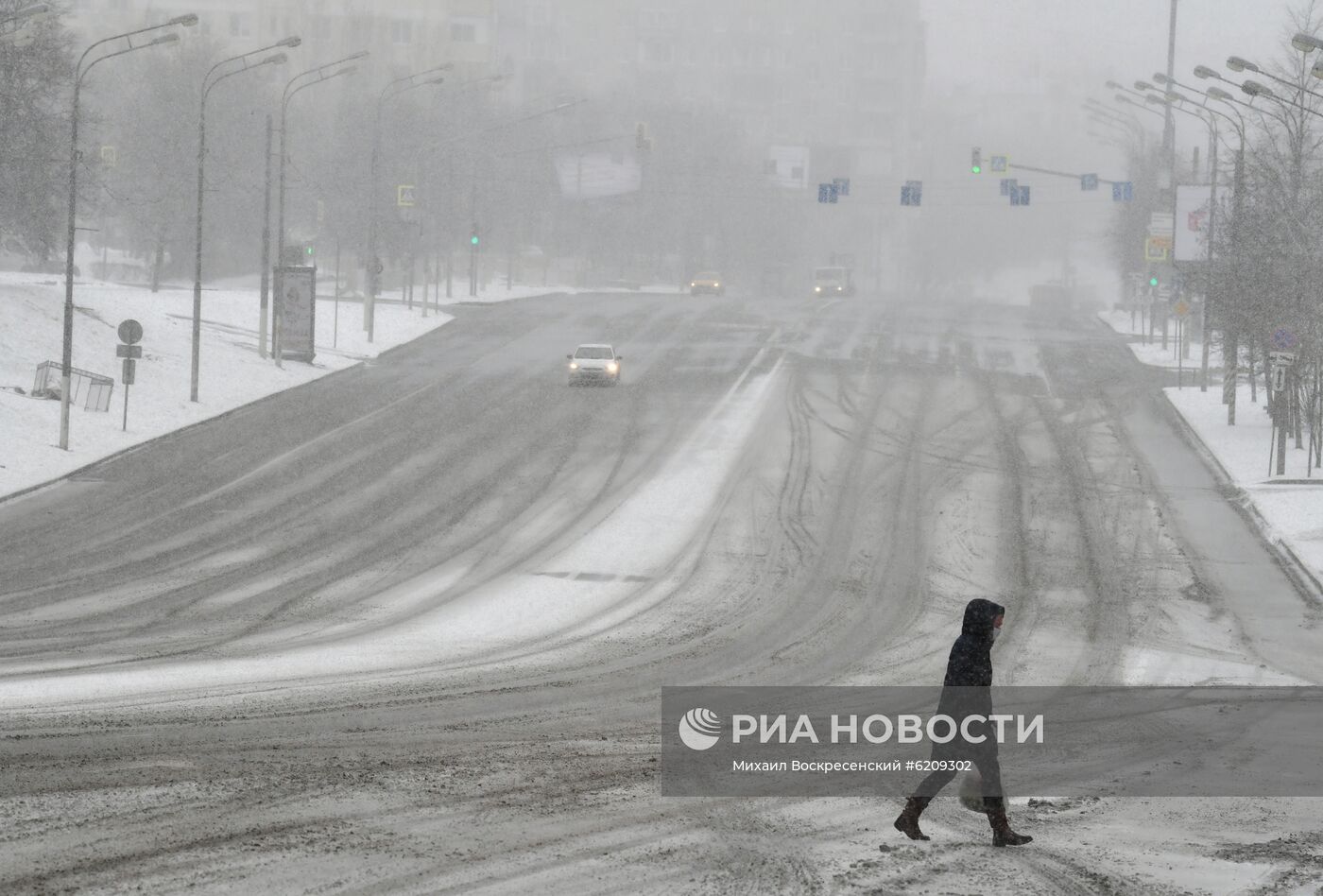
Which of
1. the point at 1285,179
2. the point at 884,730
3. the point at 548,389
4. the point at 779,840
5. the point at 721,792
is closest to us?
the point at 779,840

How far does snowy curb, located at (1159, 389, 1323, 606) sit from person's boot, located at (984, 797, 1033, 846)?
1470 centimetres

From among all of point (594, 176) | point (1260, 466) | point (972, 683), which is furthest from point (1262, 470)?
point (594, 176)

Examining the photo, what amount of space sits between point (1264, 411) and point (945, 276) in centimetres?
12121

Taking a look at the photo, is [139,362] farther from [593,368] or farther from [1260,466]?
[1260,466]

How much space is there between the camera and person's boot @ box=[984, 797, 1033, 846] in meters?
10.2

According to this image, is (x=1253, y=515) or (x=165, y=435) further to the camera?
(x=165, y=435)

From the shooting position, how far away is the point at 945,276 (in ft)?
532

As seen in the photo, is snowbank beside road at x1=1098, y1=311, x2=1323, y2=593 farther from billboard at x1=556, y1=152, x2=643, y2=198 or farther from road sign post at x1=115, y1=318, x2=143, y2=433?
billboard at x1=556, y1=152, x2=643, y2=198

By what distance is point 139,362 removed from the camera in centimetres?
4372

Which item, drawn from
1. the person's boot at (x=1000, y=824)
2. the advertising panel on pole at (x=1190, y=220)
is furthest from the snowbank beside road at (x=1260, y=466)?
the person's boot at (x=1000, y=824)

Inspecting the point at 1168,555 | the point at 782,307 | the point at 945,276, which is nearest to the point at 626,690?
the point at 1168,555

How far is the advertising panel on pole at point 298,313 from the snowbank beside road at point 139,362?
48cm

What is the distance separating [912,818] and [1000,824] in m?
0.55

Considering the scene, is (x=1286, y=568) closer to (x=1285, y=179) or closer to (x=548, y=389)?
(x=1285, y=179)
